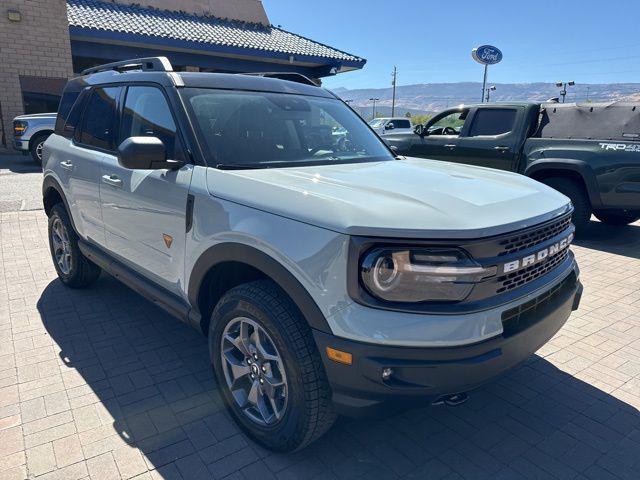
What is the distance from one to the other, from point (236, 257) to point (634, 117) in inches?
247

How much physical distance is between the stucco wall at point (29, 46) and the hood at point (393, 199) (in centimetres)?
1695

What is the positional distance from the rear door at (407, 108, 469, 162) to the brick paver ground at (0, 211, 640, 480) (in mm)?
4645

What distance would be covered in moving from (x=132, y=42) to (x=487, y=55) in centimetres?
1923

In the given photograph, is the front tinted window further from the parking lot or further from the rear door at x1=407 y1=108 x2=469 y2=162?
the parking lot

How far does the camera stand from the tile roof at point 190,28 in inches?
680

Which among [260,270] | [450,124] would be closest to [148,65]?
[260,270]

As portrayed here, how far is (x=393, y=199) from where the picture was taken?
7.18 ft

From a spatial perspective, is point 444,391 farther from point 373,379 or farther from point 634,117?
point 634,117

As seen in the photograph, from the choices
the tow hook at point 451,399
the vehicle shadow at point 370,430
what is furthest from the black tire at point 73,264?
the tow hook at point 451,399

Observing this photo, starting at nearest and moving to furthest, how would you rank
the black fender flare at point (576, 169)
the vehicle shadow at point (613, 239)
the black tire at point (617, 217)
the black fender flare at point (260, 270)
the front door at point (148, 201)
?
1. the black fender flare at point (260, 270)
2. the front door at point (148, 201)
3. the black fender flare at point (576, 169)
4. the vehicle shadow at point (613, 239)
5. the black tire at point (617, 217)

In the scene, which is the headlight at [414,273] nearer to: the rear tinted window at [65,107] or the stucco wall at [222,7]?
the rear tinted window at [65,107]

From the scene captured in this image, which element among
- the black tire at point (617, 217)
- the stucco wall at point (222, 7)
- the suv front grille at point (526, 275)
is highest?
the stucco wall at point (222, 7)

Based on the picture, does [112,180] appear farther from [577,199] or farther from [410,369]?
[577,199]

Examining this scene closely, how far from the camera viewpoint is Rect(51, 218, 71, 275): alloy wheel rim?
452 centimetres
